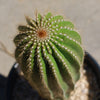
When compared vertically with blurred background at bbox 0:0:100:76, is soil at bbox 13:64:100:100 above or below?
below

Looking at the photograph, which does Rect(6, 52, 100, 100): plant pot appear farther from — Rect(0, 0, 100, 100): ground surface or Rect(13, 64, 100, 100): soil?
Rect(0, 0, 100, 100): ground surface

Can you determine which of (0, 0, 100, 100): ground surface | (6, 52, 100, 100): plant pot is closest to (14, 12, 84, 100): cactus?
(6, 52, 100, 100): plant pot

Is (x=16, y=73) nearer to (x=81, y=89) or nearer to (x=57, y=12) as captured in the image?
(x=81, y=89)

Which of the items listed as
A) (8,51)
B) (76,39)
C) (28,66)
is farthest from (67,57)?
(8,51)

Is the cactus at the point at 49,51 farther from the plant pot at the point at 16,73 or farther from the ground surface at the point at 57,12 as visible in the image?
the ground surface at the point at 57,12

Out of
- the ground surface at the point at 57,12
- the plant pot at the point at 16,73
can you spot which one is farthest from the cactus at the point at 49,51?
the ground surface at the point at 57,12
